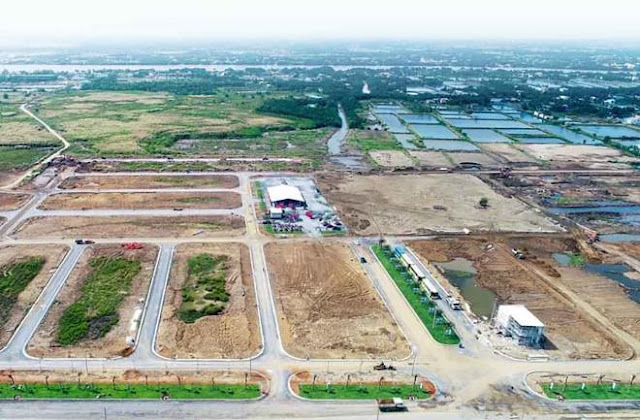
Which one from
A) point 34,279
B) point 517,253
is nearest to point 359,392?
point 517,253

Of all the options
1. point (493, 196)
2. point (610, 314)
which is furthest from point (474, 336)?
point (493, 196)

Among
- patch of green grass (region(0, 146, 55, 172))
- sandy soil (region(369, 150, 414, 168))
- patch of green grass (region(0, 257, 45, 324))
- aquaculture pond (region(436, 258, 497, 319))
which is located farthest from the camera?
sandy soil (region(369, 150, 414, 168))

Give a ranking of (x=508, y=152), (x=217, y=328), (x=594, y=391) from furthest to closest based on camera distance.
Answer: (x=508, y=152), (x=217, y=328), (x=594, y=391)

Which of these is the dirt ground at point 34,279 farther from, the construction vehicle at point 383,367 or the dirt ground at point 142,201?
the construction vehicle at point 383,367

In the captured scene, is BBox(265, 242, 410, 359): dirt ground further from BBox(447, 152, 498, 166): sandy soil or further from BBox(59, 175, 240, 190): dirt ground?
BBox(447, 152, 498, 166): sandy soil

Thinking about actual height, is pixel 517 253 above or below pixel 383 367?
below

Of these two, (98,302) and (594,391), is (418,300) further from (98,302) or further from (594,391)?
(98,302)

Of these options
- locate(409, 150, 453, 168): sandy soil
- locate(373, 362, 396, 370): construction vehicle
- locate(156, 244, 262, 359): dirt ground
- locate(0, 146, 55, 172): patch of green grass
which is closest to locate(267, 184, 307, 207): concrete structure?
locate(156, 244, 262, 359): dirt ground
